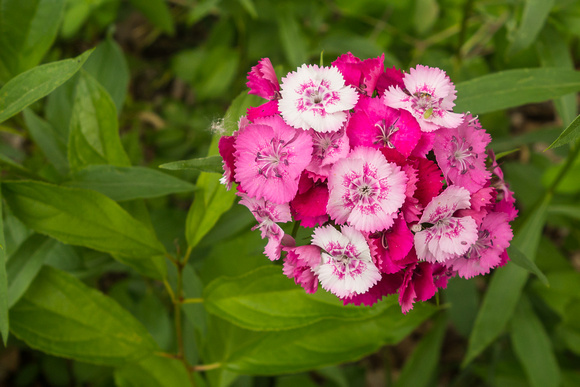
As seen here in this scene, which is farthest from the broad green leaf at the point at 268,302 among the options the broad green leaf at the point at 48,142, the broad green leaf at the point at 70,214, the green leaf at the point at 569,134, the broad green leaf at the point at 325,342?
the broad green leaf at the point at 48,142

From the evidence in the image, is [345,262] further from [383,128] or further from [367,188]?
[383,128]

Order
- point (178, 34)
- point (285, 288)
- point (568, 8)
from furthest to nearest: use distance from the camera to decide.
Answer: point (178, 34) < point (568, 8) < point (285, 288)

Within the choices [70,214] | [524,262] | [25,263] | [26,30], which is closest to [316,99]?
[524,262]

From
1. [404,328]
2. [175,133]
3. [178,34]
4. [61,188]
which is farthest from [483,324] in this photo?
[178,34]

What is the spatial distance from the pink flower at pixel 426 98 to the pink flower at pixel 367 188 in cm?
10

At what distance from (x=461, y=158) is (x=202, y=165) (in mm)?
480

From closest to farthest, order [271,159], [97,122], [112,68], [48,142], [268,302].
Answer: [271,159] → [268,302] → [97,122] → [48,142] → [112,68]

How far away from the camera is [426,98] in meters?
0.87

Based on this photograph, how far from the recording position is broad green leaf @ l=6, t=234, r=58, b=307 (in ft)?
3.85

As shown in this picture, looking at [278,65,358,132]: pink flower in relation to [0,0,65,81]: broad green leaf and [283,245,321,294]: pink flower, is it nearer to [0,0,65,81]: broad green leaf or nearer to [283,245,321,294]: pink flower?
[283,245,321,294]: pink flower

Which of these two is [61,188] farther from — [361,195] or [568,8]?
[568,8]

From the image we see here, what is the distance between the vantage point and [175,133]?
99.2 inches

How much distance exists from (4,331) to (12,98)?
474mm

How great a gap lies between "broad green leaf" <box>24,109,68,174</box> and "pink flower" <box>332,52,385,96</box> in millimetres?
966
